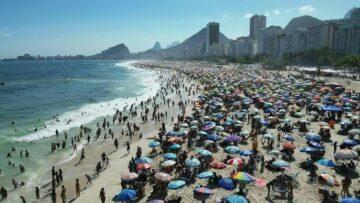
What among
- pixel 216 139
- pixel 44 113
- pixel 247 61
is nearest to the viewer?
pixel 216 139

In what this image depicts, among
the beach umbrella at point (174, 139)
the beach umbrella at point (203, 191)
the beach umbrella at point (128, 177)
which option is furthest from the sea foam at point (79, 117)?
the beach umbrella at point (203, 191)

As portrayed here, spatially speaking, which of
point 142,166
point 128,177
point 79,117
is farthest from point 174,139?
point 79,117

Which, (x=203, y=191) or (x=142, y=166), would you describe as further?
(x=142, y=166)

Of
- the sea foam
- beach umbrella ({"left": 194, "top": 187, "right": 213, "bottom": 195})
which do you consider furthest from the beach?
the sea foam

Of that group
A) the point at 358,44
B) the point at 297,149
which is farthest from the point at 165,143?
the point at 358,44

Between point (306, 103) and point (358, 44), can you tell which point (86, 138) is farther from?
point (358, 44)

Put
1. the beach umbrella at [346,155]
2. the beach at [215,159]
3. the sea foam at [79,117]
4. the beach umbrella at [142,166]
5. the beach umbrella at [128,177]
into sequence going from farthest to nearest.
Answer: the sea foam at [79,117], the beach umbrella at [142,166], the beach umbrella at [346,155], the beach umbrella at [128,177], the beach at [215,159]

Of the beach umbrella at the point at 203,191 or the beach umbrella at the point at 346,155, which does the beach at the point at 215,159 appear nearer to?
the beach umbrella at the point at 346,155

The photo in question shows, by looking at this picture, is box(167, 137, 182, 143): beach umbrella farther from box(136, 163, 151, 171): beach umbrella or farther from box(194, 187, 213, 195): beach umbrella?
box(194, 187, 213, 195): beach umbrella

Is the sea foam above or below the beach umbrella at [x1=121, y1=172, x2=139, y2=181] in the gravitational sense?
below

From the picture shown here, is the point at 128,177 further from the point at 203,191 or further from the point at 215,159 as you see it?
the point at 215,159

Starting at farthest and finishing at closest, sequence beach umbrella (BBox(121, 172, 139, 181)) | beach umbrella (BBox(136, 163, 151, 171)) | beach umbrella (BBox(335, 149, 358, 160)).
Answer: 1. beach umbrella (BBox(136, 163, 151, 171))
2. beach umbrella (BBox(335, 149, 358, 160))
3. beach umbrella (BBox(121, 172, 139, 181))
